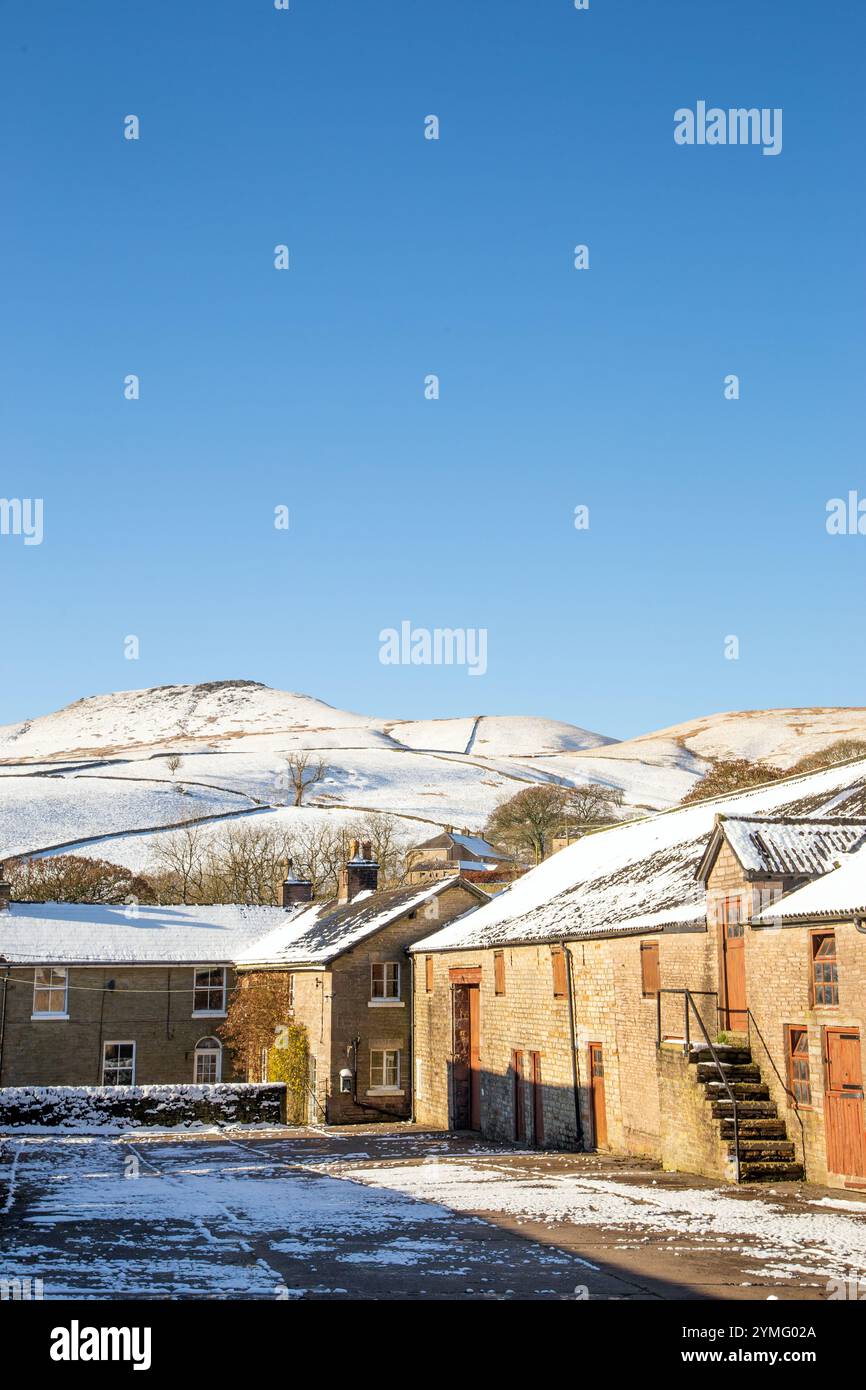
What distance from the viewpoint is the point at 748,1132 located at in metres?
21.3

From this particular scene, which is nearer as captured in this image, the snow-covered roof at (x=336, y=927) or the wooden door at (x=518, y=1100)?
the wooden door at (x=518, y=1100)

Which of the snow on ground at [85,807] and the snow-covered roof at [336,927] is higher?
the snow on ground at [85,807]

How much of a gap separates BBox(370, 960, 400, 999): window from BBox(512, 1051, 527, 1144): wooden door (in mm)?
8870

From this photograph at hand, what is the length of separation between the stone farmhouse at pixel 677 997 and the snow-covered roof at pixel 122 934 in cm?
1065

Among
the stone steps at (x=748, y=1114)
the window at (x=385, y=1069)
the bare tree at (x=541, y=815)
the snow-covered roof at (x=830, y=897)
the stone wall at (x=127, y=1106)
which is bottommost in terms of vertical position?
the stone wall at (x=127, y=1106)

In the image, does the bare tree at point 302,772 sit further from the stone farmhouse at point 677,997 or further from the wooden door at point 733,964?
the wooden door at point 733,964

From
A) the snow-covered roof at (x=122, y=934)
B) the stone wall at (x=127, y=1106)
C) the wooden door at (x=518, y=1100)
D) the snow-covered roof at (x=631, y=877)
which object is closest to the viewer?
the snow-covered roof at (x=631, y=877)

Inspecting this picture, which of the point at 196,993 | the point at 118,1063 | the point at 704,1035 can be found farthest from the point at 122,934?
the point at 704,1035

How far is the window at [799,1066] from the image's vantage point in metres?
21.0

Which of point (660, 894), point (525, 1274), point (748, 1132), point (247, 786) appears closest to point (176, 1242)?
point (525, 1274)

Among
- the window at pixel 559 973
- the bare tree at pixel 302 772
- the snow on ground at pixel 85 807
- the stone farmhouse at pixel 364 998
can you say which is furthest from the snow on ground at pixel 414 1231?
the bare tree at pixel 302 772

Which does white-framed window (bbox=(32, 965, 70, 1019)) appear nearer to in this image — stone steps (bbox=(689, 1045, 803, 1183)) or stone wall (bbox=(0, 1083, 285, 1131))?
stone wall (bbox=(0, 1083, 285, 1131))

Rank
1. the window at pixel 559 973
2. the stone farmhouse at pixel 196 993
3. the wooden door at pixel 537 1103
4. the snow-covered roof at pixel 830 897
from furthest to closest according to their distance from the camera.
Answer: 1. the stone farmhouse at pixel 196 993
2. the wooden door at pixel 537 1103
3. the window at pixel 559 973
4. the snow-covered roof at pixel 830 897

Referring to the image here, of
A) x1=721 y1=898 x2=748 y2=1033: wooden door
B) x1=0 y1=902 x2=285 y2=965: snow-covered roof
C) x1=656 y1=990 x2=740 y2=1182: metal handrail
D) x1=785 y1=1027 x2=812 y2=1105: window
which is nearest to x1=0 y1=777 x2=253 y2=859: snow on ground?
x1=0 y1=902 x2=285 y2=965: snow-covered roof
